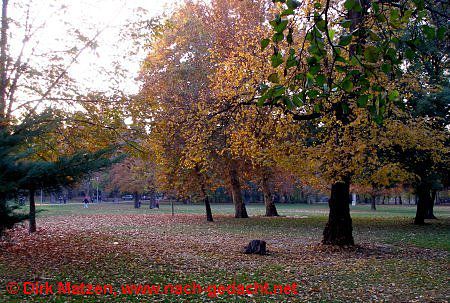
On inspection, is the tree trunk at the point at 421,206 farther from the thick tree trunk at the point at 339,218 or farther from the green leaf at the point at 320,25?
the green leaf at the point at 320,25

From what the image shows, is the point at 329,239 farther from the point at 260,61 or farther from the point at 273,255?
the point at 260,61

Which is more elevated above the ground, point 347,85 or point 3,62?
point 3,62

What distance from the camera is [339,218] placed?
43.0ft

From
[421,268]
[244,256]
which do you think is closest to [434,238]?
[421,268]

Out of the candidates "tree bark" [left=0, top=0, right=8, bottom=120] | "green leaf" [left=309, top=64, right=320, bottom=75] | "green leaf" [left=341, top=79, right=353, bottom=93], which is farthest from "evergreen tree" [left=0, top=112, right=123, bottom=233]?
"green leaf" [left=341, top=79, right=353, bottom=93]

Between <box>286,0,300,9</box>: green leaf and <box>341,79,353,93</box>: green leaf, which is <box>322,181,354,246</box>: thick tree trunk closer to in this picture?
<box>341,79,353,93</box>: green leaf

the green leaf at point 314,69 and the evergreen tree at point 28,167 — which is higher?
the green leaf at point 314,69

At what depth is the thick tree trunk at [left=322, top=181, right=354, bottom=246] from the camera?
13.0 m

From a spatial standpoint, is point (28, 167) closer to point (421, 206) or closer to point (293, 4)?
point (293, 4)

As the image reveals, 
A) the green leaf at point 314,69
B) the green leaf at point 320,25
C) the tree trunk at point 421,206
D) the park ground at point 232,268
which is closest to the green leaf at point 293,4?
the green leaf at point 320,25

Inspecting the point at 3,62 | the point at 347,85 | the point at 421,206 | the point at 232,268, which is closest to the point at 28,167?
the point at 3,62

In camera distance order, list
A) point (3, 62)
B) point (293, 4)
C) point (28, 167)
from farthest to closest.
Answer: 1. point (3, 62)
2. point (28, 167)
3. point (293, 4)

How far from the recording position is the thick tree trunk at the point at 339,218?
13.0 metres

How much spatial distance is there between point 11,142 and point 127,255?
4.64m
